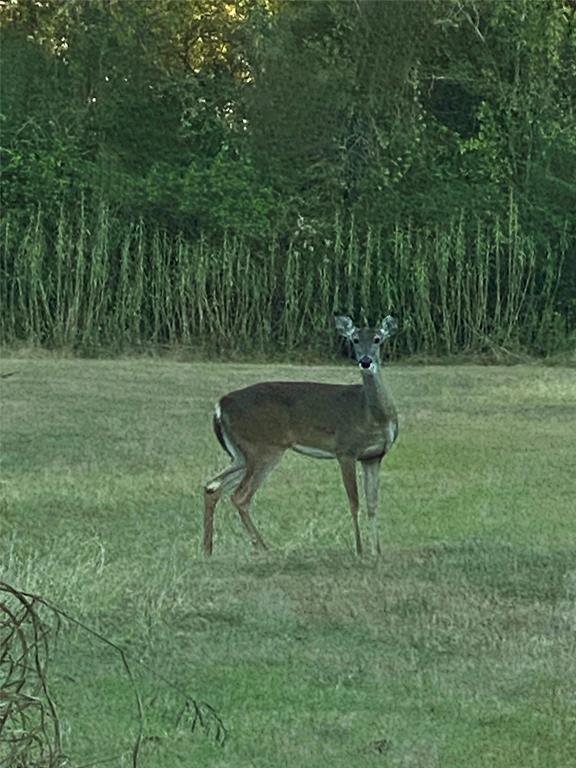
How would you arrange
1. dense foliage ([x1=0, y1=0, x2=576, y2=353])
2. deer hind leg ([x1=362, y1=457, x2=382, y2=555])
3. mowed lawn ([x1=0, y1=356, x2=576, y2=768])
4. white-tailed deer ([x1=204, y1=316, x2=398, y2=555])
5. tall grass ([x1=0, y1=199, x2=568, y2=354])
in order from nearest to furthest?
mowed lawn ([x1=0, y1=356, x2=576, y2=768]) < deer hind leg ([x1=362, y1=457, x2=382, y2=555]) < white-tailed deer ([x1=204, y1=316, x2=398, y2=555]) < tall grass ([x1=0, y1=199, x2=568, y2=354]) < dense foliage ([x1=0, y1=0, x2=576, y2=353])

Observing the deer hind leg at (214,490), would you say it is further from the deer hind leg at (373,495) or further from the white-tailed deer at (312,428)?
the deer hind leg at (373,495)

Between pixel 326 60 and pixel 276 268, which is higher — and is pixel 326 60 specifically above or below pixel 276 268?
above

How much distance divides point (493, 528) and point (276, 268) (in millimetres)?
8471

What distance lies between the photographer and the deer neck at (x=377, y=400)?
7234 mm

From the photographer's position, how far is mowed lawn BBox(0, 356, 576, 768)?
4.55m

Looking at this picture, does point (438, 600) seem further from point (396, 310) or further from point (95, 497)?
point (396, 310)

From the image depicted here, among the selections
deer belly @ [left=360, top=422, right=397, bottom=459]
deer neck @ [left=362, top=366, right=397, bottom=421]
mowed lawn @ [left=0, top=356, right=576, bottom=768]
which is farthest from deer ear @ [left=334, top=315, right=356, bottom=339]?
mowed lawn @ [left=0, top=356, right=576, bottom=768]

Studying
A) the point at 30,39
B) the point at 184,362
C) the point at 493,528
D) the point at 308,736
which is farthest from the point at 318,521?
the point at 30,39

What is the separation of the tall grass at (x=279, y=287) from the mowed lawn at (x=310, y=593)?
12.7ft

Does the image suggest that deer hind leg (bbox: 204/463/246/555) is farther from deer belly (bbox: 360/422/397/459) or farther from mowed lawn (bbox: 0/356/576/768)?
deer belly (bbox: 360/422/397/459)

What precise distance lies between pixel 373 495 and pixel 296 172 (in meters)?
9.25

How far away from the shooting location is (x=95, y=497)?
8.55 m

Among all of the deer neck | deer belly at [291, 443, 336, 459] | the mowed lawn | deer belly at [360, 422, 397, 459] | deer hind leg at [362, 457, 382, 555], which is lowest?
the mowed lawn

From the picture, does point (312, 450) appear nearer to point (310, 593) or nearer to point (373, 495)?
point (373, 495)
